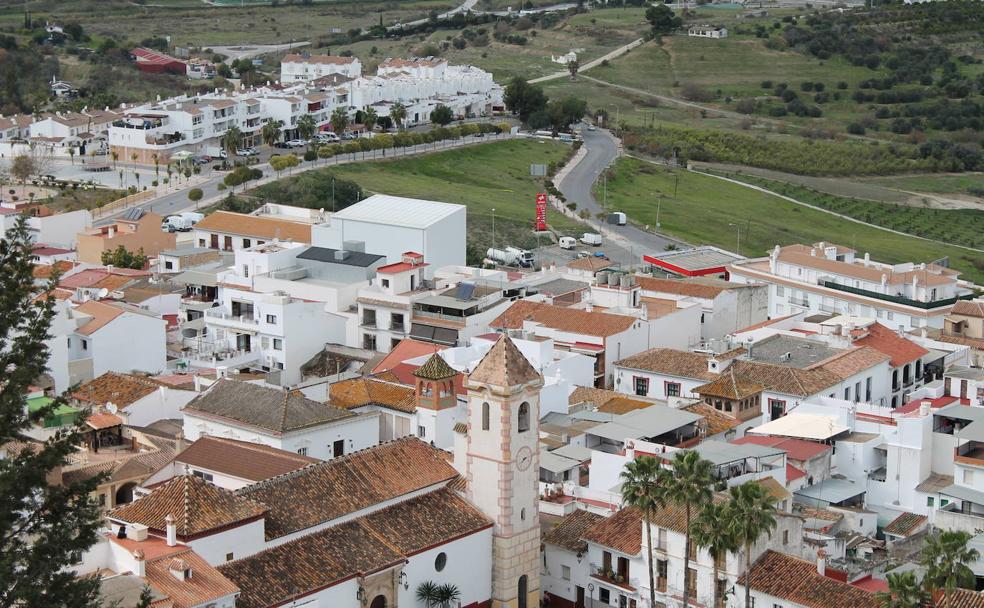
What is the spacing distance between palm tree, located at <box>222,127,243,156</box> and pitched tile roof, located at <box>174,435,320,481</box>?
7620cm

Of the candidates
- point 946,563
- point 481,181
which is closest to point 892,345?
point 946,563

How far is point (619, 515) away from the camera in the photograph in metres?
48.0

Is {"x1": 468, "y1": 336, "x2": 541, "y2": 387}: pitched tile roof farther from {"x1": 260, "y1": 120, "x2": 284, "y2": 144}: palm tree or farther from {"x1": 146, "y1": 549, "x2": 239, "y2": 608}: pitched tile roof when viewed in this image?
{"x1": 260, "y1": 120, "x2": 284, "y2": 144}: palm tree

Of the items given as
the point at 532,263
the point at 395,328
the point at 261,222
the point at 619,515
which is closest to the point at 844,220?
the point at 532,263

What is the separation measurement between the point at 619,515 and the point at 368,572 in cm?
895

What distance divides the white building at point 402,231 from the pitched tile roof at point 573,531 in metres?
33.3

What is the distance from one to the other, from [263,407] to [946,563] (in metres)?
24.1

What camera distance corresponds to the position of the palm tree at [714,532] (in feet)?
139

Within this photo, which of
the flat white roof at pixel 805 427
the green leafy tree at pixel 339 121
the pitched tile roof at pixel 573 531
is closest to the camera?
the pitched tile roof at pixel 573 531

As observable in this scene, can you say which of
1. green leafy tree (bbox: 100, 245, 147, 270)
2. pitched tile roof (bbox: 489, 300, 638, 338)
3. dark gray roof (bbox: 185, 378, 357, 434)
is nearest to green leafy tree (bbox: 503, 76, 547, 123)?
green leafy tree (bbox: 100, 245, 147, 270)

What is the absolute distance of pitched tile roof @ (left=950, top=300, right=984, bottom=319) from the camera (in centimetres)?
7288

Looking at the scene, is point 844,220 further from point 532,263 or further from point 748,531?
point 748,531

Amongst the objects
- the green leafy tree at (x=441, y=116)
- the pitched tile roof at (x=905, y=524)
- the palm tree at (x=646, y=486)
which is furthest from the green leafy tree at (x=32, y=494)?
the green leafy tree at (x=441, y=116)

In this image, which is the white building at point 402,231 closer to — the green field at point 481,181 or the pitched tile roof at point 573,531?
the green field at point 481,181
